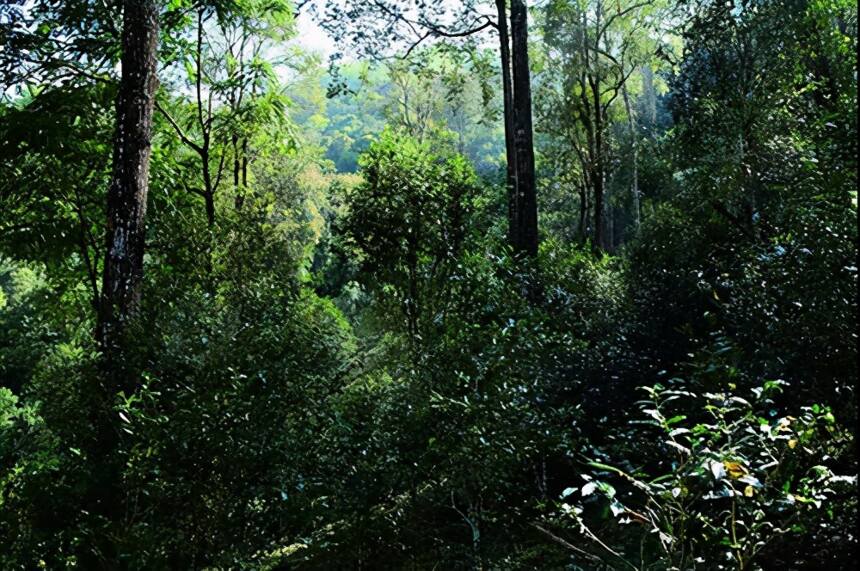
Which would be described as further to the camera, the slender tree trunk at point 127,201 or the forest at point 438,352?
the slender tree trunk at point 127,201

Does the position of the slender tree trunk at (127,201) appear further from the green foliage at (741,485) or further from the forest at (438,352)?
the green foliage at (741,485)

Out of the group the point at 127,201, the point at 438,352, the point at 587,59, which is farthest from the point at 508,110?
the point at 587,59

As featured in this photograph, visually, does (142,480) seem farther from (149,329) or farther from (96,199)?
(96,199)

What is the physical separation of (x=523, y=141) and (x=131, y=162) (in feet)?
18.0

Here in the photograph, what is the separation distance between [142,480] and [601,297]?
5.74 meters

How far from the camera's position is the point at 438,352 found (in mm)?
5914

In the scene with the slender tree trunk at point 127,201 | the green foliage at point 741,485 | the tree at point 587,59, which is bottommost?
the green foliage at point 741,485

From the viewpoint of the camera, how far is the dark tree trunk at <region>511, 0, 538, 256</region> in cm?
1038

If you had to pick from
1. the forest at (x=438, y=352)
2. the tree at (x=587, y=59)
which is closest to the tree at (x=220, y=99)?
the forest at (x=438, y=352)

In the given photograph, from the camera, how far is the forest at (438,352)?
410 cm

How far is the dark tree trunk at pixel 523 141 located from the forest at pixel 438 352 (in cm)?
4

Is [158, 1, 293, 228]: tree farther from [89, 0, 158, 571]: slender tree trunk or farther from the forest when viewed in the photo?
[89, 0, 158, 571]: slender tree trunk

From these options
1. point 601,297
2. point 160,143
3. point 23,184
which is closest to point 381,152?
point 601,297

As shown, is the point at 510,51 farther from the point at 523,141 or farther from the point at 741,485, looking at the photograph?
the point at 741,485
